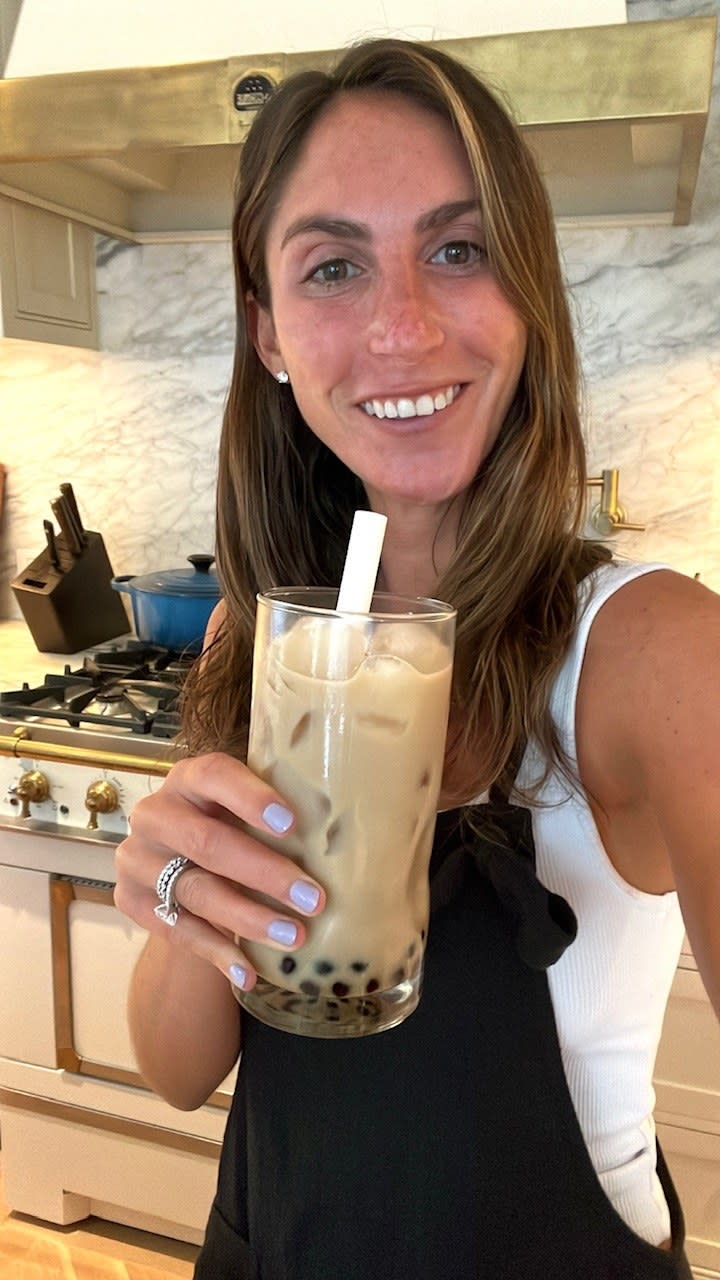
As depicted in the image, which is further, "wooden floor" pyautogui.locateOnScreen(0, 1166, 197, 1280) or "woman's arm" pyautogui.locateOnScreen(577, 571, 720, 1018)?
"wooden floor" pyautogui.locateOnScreen(0, 1166, 197, 1280)

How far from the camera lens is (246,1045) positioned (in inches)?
35.0

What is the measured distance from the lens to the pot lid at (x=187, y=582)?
1976mm

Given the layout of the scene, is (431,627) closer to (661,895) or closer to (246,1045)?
(661,895)

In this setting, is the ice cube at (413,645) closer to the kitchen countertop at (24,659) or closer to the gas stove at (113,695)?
the gas stove at (113,695)

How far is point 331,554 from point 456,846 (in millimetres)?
446

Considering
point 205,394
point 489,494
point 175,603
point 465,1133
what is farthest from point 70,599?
point 465,1133

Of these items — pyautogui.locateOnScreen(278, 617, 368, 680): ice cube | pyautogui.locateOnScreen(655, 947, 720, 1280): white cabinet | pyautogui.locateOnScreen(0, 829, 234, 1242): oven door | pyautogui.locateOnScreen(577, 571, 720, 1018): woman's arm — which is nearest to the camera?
pyautogui.locateOnScreen(278, 617, 368, 680): ice cube

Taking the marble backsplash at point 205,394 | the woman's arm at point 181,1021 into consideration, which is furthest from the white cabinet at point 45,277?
the woman's arm at point 181,1021

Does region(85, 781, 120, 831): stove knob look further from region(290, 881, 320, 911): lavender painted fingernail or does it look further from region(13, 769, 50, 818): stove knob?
region(290, 881, 320, 911): lavender painted fingernail

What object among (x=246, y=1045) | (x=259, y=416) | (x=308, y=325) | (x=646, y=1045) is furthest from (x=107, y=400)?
(x=646, y=1045)

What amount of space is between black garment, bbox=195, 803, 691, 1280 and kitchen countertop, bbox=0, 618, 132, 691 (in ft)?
4.25

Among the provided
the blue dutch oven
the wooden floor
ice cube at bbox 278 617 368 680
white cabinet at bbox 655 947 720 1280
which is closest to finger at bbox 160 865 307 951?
ice cube at bbox 278 617 368 680

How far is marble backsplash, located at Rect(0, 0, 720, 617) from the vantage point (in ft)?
6.46

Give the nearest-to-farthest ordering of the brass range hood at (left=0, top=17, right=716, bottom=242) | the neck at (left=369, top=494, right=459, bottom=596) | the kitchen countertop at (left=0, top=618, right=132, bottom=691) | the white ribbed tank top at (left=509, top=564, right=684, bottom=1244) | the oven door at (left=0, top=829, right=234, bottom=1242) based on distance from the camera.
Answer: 1. the white ribbed tank top at (left=509, top=564, right=684, bottom=1244)
2. the neck at (left=369, top=494, right=459, bottom=596)
3. the brass range hood at (left=0, top=17, right=716, bottom=242)
4. the oven door at (left=0, top=829, right=234, bottom=1242)
5. the kitchen countertop at (left=0, top=618, right=132, bottom=691)
